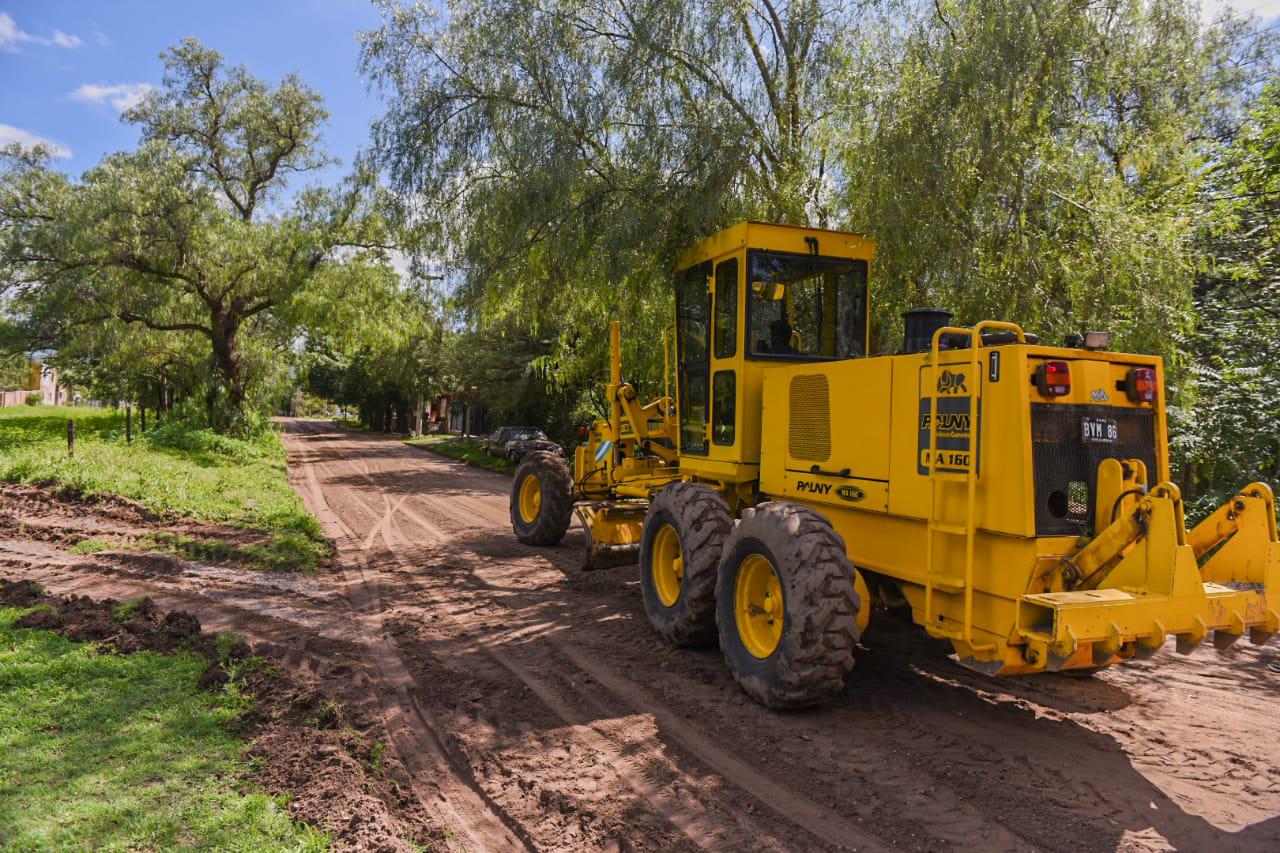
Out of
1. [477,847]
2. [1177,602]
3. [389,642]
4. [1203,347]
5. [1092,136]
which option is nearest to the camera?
[477,847]

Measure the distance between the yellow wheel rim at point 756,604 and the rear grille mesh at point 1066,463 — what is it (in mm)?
1776

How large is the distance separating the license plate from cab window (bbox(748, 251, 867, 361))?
2563mm

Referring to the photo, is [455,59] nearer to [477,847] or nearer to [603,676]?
[603,676]

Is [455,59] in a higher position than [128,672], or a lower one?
higher

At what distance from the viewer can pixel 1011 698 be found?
546cm

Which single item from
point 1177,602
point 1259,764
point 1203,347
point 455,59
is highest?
point 455,59

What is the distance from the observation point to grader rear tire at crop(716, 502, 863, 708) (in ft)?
15.6

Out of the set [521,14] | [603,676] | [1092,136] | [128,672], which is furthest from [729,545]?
[521,14]

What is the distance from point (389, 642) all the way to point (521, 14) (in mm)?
7800

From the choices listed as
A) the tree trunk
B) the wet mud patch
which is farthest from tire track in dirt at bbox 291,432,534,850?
the tree trunk

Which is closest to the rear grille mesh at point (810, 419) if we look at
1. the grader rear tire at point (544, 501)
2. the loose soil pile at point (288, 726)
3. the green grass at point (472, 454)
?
the loose soil pile at point (288, 726)

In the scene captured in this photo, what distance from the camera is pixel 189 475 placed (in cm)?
1529

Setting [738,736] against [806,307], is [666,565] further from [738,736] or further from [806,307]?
[806,307]

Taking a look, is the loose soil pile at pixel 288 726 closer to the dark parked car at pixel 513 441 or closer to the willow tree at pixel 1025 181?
the willow tree at pixel 1025 181
